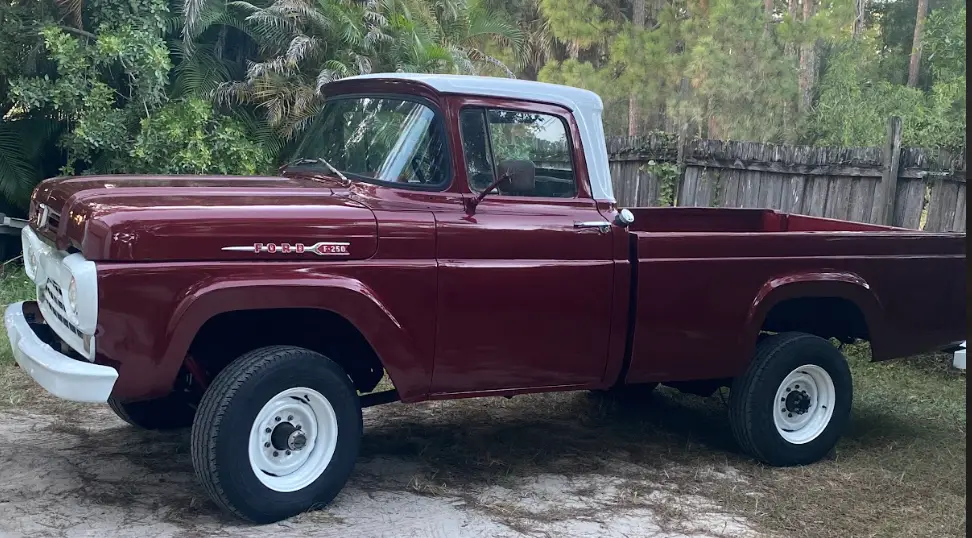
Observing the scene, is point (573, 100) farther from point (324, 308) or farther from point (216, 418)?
point (216, 418)

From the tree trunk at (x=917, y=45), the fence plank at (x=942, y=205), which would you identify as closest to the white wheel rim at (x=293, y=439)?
the fence plank at (x=942, y=205)

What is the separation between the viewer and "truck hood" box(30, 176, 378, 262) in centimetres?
429

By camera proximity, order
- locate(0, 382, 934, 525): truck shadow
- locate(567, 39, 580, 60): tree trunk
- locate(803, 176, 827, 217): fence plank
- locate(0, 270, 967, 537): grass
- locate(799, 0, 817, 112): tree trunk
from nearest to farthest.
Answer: locate(0, 382, 934, 525): truck shadow < locate(0, 270, 967, 537): grass < locate(803, 176, 827, 217): fence plank < locate(799, 0, 817, 112): tree trunk < locate(567, 39, 580, 60): tree trunk

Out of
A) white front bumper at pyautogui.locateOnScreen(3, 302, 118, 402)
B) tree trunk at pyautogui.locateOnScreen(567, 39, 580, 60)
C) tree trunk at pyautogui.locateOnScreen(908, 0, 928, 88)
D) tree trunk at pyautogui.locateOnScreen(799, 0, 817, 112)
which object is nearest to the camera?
white front bumper at pyautogui.locateOnScreen(3, 302, 118, 402)

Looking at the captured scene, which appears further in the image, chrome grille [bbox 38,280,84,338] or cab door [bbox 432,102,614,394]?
cab door [bbox 432,102,614,394]

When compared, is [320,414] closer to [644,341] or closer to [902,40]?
[644,341]

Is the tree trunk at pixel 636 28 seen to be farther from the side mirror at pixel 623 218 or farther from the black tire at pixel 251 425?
the black tire at pixel 251 425

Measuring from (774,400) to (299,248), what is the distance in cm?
302

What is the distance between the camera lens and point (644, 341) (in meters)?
5.57

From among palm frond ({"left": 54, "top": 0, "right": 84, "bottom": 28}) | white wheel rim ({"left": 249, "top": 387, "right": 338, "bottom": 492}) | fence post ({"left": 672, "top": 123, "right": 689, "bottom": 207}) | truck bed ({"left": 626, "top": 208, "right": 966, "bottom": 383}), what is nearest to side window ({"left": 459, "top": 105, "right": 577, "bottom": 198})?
truck bed ({"left": 626, "top": 208, "right": 966, "bottom": 383})

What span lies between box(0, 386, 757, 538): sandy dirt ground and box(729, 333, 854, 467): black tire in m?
0.27

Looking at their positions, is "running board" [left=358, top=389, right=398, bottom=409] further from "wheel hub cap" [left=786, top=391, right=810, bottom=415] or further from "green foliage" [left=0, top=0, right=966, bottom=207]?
"green foliage" [left=0, top=0, right=966, bottom=207]

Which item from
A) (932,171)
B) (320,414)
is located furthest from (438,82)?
(932,171)

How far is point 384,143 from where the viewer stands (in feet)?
17.3
